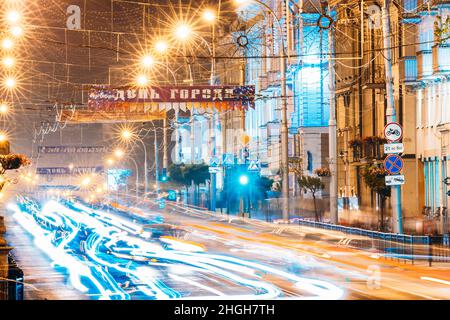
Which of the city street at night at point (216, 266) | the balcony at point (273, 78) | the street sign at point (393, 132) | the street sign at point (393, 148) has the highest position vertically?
the balcony at point (273, 78)

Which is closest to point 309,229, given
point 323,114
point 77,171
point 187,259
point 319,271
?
point 187,259

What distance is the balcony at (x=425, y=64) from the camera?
53750mm

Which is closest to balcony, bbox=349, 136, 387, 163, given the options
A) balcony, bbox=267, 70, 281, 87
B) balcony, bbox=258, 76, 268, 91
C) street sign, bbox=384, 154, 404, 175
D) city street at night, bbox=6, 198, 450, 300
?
city street at night, bbox=6, 198, 450, 300

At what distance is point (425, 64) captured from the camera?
54312 mm

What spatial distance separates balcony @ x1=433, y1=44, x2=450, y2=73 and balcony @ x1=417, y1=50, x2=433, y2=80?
1.38 m

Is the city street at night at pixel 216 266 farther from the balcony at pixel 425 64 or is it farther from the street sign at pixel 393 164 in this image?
the balcony at pixel 425 64

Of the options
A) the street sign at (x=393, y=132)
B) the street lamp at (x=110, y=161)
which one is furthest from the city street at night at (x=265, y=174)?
the street lamp at (x=110, y=161)

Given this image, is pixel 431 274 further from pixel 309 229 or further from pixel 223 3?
pixel 223 3

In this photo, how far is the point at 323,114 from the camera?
7812 centimetres

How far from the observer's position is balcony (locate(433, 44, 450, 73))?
51.5 m

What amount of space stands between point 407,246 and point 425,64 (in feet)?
71.2

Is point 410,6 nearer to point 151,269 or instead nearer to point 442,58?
point 442,58

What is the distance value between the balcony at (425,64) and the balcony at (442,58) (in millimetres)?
1376

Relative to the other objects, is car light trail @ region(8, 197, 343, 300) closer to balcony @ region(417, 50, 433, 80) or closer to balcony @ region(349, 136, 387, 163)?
balcony @ region(349, 136, 387, 163)
